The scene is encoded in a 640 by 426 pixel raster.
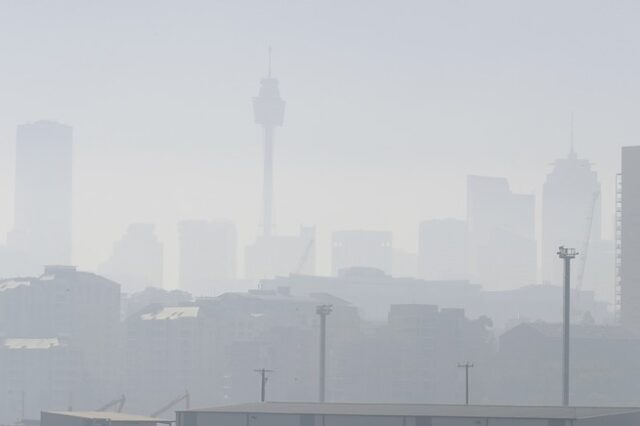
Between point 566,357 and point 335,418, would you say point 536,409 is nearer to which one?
point 335,418

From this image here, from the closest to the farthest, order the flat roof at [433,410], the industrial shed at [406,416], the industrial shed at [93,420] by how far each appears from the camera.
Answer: the industrial shed at [406,416] < the flat roof at [433,410] < the industrial shed at [93,420]

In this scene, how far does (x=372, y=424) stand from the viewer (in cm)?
10012

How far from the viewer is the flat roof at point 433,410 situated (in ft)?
326

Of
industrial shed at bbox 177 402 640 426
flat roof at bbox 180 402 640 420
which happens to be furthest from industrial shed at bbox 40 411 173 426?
industrial shed at bbox 177 402 640 426

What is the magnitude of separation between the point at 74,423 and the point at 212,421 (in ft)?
58.5

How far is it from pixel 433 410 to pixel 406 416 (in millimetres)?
6870

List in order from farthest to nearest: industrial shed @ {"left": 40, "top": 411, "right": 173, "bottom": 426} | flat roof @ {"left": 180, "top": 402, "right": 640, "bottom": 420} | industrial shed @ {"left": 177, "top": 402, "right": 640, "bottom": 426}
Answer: industrial shed @ {"left": 40, "top": 411, "right": 173, "bottom": 426} → flat roof @ {"left": 180, "top": 402, "right": 640, "bottom": 420} → industrial shed @ {"left": 177, "top": 402, "right": 640, "bottom": 426}

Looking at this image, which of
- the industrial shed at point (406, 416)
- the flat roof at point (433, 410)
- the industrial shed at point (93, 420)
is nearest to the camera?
the industrial shed at point (406, 416)

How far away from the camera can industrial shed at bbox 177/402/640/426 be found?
96812mm

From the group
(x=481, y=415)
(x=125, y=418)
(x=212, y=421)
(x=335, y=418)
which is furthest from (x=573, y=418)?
(x=125, y=418)

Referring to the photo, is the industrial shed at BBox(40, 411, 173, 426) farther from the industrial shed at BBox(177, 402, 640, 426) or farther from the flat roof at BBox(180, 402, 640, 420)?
the industrial shed at BBox(177, 402, 640, 426)

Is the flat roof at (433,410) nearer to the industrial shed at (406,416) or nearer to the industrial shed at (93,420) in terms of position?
the industrial shed at (406,416)

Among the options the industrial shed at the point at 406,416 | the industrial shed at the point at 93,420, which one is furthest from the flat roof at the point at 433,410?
the industrial shed at the point at 93,420

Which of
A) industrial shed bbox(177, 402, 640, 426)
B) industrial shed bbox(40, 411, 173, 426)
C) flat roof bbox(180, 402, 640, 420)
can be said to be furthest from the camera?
industrial shed bbox(40, 411, 173, 426)
